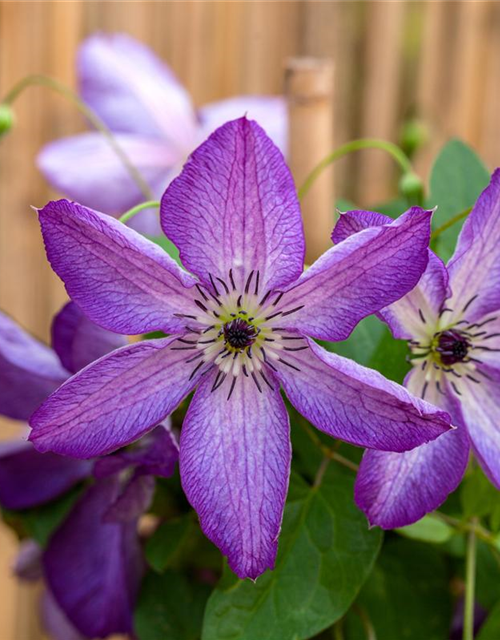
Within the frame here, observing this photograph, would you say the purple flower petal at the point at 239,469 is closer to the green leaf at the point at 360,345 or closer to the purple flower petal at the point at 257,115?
the green leaf at the point at 360,345

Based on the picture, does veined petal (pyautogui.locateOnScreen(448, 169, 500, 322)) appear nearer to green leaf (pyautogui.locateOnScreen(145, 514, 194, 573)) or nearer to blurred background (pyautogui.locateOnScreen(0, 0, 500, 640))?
green leaf (pyautogui.locateOnScreen(145, 514, 194, 573))

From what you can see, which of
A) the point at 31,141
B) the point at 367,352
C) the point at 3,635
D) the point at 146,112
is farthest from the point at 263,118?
the point at 3,635

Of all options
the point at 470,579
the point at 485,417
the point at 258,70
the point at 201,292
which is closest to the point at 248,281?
the point at 201,292

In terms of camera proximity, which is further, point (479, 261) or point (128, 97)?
point (128, 97)

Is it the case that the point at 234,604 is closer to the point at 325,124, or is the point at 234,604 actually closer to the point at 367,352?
the point at 367,352

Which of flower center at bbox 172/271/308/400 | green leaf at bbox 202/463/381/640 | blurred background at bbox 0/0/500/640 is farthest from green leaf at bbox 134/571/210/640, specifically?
blurred background at bbox 0/0/500/640

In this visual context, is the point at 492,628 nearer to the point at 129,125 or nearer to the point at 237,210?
the point at 237,210
